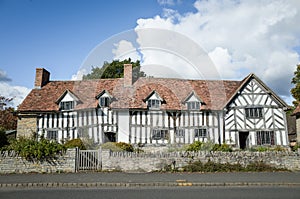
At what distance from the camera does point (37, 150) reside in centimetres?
1116

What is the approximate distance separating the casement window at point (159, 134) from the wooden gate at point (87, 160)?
739 centimetres

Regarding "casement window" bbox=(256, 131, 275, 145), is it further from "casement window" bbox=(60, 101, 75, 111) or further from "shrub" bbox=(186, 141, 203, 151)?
"casement window" bbox=(60, 101, 75, 111)

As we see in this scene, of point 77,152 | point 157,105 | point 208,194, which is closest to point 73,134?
point 157,105

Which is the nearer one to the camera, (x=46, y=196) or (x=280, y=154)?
(x=46, y=196)

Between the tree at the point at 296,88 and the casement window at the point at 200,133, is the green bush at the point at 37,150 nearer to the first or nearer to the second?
the casement window at the point at 200,133

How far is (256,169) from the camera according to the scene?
11742mm

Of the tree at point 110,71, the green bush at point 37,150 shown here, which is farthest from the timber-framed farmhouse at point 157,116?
the tree at point 110,71

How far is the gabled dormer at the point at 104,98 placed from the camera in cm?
1902

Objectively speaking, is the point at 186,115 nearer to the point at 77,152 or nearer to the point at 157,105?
the point at 157,105

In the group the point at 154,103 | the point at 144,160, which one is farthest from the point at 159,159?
the point at 154,103

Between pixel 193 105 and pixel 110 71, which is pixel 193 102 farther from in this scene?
pixel 110 71

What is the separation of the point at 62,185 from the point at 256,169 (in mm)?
8390

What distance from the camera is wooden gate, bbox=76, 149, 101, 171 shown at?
1156cm

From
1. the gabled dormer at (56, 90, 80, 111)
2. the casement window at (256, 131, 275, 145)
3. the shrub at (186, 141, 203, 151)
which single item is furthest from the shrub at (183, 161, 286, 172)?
the gabled dormer at (56, 90, 80, 111)
